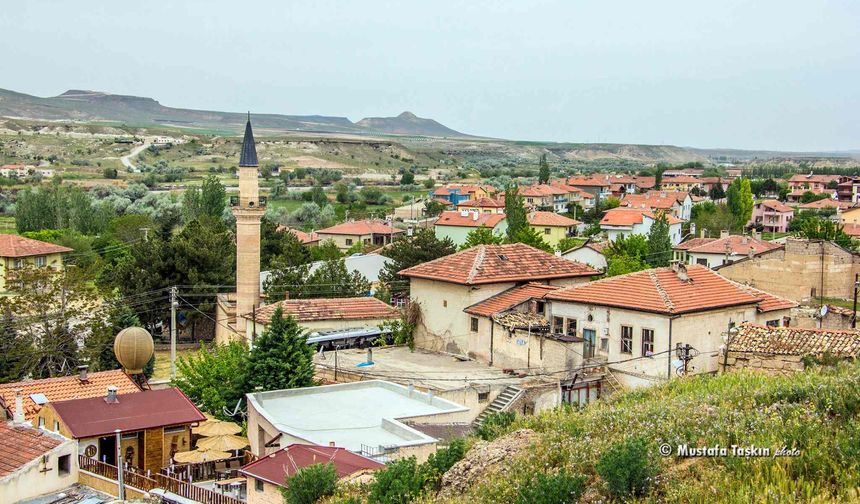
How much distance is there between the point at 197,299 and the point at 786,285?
25.8m

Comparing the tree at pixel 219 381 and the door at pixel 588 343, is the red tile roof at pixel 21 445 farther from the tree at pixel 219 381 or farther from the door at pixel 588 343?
the door at pixel 588 343

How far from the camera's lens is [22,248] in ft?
167

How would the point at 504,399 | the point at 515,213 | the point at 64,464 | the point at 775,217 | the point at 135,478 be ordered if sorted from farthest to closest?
1. the point at 775,217
2. the point at 515,213
3. the point at 504,399
4. the point at 135,478
5. the point at 64,464

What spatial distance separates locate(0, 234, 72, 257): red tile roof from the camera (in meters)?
49.9

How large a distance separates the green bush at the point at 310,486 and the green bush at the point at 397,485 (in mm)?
729

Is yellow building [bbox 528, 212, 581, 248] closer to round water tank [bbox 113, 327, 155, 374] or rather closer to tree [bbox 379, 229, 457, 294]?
tree [bbox 379, 229, 457, 294]

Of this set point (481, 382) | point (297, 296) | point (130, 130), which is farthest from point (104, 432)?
point (130, 130)

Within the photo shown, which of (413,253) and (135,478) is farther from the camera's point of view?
(413,253)

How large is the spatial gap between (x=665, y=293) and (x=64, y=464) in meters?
14.4

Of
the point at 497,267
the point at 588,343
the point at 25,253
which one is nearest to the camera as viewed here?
the point at 588,343

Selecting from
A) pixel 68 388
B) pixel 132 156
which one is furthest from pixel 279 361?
pixel 132 156

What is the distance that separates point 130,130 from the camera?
199375 millimetres

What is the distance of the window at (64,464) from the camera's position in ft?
56.1

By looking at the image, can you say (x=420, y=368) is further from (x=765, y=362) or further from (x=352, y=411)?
(x=765, y=362)
